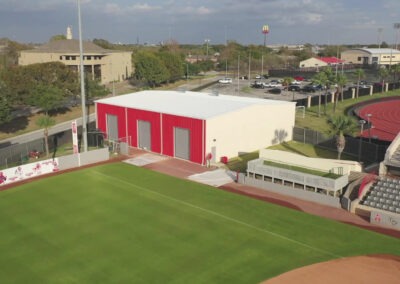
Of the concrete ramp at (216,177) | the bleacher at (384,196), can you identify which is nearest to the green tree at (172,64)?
the concrete ramp at (216,177)

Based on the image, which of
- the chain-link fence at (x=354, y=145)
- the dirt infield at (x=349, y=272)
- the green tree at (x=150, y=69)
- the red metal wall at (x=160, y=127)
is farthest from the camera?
the green tree at (x=150, y=69)

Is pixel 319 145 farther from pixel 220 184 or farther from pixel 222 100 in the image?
pixel 220 184

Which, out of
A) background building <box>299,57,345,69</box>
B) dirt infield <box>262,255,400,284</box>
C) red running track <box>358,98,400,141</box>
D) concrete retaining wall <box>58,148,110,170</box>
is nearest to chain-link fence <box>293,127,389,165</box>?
red running track <box>358,98,400,141</box>

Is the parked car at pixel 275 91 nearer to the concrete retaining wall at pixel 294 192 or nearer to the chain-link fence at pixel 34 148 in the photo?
the chain-link fence at pixel 34 148

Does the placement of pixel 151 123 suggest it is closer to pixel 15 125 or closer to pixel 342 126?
pixel 342 126

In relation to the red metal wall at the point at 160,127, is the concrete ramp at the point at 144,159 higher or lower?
lower
